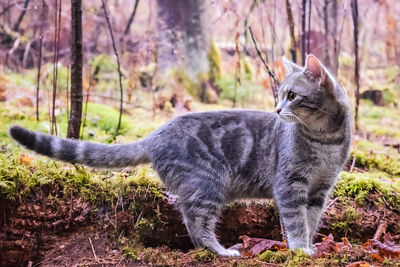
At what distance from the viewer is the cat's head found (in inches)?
103

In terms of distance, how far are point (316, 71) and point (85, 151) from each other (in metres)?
1.73

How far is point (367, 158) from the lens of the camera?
4.27 m

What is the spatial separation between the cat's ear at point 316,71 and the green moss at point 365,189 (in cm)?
121

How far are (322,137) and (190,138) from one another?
95 centimetres

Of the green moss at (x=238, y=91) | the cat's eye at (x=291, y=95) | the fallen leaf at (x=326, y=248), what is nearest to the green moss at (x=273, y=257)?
the fallen leaf at (x=326, y=248)

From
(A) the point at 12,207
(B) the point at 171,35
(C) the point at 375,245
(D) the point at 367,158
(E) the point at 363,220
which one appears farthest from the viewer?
(B) the point at 171,35

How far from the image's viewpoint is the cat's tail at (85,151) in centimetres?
259

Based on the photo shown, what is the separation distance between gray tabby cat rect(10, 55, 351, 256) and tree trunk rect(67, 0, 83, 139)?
71 centimetres

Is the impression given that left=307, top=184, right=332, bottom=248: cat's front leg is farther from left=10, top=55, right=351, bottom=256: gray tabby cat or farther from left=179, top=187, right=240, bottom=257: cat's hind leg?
left=179, top=187, right=240, bottom=257: cat's hind leg

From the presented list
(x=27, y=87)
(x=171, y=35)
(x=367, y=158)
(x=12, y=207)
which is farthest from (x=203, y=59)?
(x=12, y=207)

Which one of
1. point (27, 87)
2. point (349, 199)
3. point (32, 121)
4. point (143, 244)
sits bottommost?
point (143, 244)

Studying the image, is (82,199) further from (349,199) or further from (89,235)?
(349,199)

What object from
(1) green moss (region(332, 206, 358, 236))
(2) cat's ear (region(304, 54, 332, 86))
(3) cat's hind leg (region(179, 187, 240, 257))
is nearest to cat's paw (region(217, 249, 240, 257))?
(3) cat's hind leg (region(179, 187, 240, 257))

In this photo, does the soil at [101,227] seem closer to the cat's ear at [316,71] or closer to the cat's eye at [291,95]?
the cat's eye at [291,95]
